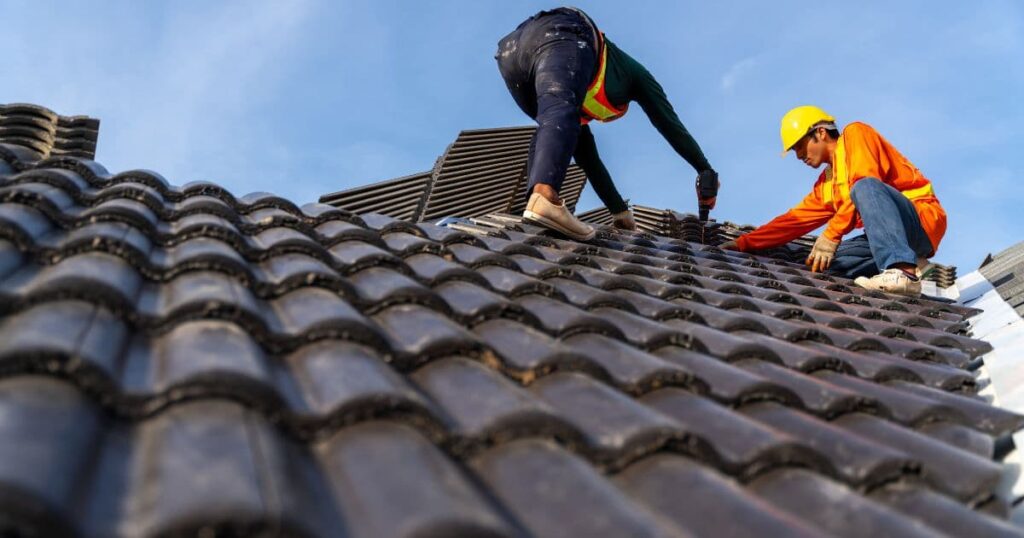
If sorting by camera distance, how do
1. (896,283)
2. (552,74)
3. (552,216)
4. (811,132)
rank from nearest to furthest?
(552,216), (896,283), (552,74), (811,132)

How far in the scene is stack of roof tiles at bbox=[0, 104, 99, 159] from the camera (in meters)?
5.64

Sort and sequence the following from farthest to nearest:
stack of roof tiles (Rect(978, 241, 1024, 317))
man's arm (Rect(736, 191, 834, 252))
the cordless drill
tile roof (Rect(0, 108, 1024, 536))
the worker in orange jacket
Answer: the cordless drill < man's arm (Rect(736, 191, 834, 252)) < the worker in orange jacket < stack of roof tiles (Rect(978, 241, 1024, 317)) < tile roof (Rect(0, 108, 1024, 536))

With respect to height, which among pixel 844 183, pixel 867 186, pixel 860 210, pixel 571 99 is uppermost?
pixel 571 99

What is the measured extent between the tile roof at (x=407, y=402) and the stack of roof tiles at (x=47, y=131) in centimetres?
224

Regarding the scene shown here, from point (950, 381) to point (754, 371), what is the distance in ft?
3.20

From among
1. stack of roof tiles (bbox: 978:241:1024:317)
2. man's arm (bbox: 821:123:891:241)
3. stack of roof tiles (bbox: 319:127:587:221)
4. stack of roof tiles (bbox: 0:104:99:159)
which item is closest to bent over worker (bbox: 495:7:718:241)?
man's arm (bbox: 821:123:891:241)

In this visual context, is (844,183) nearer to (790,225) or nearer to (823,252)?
(823,252)

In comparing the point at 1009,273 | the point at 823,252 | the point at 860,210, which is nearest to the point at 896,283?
the point at 860,210

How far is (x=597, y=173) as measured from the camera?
704 cm

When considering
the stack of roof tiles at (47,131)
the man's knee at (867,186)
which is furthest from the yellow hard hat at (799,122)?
the stack of roof tiles at (47,131)

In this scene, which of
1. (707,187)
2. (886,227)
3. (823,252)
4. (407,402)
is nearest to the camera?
(407,402)

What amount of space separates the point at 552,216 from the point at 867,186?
84.1 inches

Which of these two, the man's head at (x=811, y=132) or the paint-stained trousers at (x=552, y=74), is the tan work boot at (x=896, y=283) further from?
the paint-stained trousers at (x=552, y=74)

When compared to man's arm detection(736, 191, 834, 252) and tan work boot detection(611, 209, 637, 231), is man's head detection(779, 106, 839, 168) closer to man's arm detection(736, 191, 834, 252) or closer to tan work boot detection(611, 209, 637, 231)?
man's arm detection(736, 191, 834, 252)
